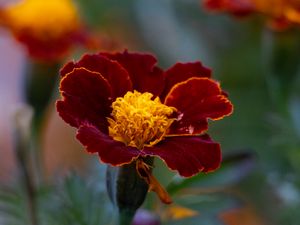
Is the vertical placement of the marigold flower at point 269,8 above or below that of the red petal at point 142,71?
above

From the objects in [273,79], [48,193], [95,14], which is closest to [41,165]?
[48,193]

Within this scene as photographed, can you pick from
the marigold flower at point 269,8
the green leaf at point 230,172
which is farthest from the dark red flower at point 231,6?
the green leaf at point 230,172

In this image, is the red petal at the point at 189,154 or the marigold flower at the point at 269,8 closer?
the red petal at the point at 189,154

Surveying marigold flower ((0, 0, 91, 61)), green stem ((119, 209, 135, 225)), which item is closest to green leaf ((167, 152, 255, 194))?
green stem ((119, 209, 135, 225))

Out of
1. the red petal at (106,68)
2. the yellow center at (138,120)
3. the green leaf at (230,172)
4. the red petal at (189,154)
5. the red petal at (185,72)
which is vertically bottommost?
the red petal at (189,154)

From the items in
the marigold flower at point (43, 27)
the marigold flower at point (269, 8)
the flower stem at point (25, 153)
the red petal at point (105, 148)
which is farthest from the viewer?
the marigold flower at point (43, 27)

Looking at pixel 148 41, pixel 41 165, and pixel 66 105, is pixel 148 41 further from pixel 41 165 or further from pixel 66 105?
pixel 66 105

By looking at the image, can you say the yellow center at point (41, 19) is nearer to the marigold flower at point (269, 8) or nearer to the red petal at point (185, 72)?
the marigold flower at point (269, 8)
